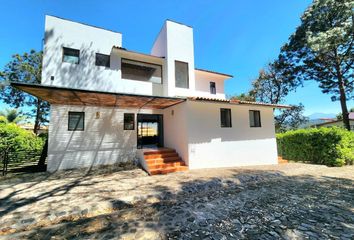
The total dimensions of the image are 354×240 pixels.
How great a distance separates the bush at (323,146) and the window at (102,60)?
575 inches

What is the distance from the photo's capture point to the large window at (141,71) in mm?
10836

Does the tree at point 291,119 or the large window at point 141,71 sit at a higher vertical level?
the large window at point 141,71

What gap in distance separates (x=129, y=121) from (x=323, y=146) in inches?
513

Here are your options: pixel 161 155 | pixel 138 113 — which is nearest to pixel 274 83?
pixel 138 113

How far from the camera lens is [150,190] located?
5766mm

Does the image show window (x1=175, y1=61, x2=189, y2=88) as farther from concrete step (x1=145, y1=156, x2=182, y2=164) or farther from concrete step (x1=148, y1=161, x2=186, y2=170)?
concrete step (x1=148, y1=161, x2=186, y2=170)

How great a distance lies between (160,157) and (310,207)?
21.3ft

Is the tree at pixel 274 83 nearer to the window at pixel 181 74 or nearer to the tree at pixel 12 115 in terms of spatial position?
the window at pixel 181 74

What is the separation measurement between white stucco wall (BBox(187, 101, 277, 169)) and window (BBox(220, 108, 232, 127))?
0.23 metres

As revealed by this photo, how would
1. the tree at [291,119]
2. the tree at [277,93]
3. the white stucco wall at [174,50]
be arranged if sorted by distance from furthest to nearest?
1. the tree at [291,119]
2. the tree at [277,93]
3. the white stucco wall at [174,50]

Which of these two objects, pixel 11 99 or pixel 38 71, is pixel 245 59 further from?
pixel 11 99

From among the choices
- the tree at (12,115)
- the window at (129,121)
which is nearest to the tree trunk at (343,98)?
the window at (129,121)

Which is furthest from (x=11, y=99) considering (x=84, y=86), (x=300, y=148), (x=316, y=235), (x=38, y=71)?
(x=300, y=148)

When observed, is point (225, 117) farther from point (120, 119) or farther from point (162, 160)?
point (120, 119)
